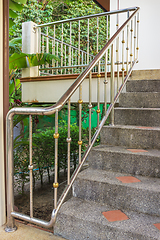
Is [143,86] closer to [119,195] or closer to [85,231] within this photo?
[119,195]

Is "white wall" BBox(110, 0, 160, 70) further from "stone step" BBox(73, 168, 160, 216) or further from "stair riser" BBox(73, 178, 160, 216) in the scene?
"stair riser" BBox(73, 178, 160, 216)

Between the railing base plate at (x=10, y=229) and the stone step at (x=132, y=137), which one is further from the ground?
the stone step at (x=132, y=137)

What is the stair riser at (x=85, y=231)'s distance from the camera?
131cm

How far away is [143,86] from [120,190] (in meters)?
1.64

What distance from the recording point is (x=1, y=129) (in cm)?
165

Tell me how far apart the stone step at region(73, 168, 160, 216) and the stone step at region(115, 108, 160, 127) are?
77cm

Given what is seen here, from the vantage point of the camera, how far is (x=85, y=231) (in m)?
1.43

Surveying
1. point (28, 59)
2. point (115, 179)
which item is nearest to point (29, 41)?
point (28, 59)

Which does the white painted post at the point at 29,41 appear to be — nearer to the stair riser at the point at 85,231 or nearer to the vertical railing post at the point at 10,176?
the vertical railing post at the point at 10,176

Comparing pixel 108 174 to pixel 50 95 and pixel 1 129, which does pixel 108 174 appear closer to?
pixel 1 129

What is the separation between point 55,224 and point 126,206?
0.53m

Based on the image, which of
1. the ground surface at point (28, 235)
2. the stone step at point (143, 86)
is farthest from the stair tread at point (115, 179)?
the stone step at point (143, 86)

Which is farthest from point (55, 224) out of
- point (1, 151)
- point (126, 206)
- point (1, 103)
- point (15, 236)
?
point (1, 103)

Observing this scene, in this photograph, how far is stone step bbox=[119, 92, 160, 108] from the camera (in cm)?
256
